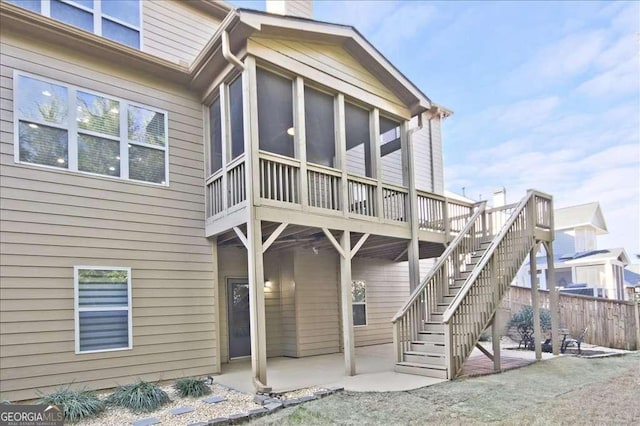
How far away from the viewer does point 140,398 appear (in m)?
5.45

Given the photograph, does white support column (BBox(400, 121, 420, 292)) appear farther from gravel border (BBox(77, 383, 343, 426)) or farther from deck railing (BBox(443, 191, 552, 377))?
gravel border (BBox(77, 383, 343, 426))

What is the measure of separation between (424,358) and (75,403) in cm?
505

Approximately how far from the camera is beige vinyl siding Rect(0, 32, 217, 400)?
5926 mm

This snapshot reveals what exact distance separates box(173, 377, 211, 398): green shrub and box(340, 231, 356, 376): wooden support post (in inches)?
89.4

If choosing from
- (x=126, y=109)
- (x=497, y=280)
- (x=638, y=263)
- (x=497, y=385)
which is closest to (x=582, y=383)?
(x=497, y=385)

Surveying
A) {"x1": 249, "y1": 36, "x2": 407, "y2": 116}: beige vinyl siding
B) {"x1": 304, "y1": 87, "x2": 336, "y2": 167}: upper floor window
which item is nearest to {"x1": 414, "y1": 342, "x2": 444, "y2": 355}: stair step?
{"x1": 304, "y1": 87, "x2": 336, "y2": 167}: upper floor window

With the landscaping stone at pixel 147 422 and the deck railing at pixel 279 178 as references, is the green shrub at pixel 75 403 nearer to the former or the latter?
the landscaping stone at pixel 147 422

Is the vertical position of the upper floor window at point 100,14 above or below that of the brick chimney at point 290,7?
below

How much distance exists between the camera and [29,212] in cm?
612

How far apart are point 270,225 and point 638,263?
29484 mm

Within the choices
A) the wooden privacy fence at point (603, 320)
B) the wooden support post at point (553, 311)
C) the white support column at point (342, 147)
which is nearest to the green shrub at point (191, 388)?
the white support column at point (342, 147)

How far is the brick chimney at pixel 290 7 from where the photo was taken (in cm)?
1038

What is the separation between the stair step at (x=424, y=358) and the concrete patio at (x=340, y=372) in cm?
30

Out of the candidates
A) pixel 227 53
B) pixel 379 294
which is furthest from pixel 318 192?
pixel 379 294
